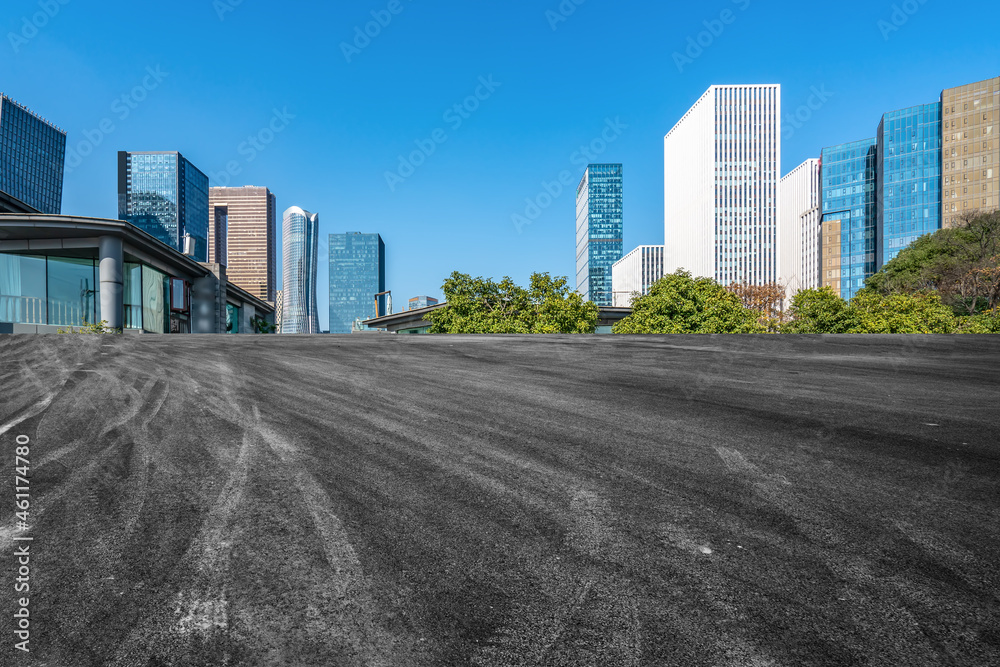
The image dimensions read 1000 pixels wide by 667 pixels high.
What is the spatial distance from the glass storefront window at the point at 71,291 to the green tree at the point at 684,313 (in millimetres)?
28745

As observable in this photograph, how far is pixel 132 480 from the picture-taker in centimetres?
369

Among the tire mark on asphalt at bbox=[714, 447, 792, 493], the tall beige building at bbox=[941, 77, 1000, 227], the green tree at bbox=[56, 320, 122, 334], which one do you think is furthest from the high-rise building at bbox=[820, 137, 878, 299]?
the tire mark on asphalt at bbox=[714, 447, 792, 493]

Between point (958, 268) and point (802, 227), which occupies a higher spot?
point (802, 227)

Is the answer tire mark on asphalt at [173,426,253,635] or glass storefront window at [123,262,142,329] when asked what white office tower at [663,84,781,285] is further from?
tire mark on asphalt at [173,426,253,635]

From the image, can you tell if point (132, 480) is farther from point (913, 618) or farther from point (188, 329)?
point (188, 329)

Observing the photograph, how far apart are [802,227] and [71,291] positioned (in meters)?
175

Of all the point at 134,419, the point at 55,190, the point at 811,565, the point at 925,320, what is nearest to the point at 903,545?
the point at 811,565

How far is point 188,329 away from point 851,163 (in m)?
162

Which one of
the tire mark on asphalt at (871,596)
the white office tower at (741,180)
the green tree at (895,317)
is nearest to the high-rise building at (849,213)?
the white office tower at (741,180)

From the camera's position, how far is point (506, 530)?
290cm

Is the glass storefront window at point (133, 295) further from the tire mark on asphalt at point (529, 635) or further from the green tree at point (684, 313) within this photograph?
the tire mark on asphalt at point (529, 635)

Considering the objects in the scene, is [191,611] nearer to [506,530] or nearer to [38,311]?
[506,530]

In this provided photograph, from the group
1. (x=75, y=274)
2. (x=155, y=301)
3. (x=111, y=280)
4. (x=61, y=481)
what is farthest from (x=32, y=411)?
(x=155, y=301)

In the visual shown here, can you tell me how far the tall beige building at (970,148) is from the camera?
97938mm
